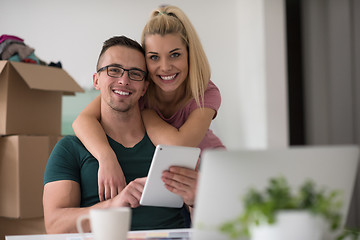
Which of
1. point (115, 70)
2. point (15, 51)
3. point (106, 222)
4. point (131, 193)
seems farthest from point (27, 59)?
point (106, 222)

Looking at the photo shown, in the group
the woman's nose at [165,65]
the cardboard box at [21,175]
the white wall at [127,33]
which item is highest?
the white wall at [127,33]

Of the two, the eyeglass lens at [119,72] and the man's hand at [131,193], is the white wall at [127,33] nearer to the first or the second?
the eyeglass lens at [119,72]

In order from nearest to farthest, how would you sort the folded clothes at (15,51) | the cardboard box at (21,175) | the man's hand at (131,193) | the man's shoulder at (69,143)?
the man's hand at (131,193) < the man's shoulder at (69,143) < the cardboard box at (21,175) < the folded clothes at (15,51)

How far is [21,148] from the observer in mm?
2242

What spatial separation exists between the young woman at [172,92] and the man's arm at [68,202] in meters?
0.16

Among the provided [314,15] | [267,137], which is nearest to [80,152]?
[267,137]

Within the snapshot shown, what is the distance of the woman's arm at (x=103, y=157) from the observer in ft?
4.55

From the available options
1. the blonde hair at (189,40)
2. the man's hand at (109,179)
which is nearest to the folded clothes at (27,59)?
the blonde hair at (189,40)

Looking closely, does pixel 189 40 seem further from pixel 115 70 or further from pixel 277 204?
pixel 277 204

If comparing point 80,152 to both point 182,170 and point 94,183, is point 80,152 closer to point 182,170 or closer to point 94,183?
point 94,183

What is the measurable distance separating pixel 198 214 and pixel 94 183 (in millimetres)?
888

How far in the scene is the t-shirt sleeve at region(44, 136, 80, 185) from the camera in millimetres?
1435

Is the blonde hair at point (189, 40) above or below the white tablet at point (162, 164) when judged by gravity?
above

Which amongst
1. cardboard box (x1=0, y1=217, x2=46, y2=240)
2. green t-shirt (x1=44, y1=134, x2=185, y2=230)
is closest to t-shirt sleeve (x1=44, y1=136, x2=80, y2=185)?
green t-shirt (x1=44, y1=134, x2=185, y2=230)
